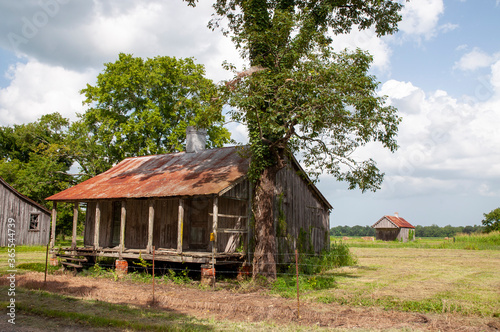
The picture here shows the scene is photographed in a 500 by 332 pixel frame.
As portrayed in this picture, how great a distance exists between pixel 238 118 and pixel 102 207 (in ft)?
35.4

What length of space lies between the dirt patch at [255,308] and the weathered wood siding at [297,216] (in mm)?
5082

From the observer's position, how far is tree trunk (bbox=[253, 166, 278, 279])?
14297mm

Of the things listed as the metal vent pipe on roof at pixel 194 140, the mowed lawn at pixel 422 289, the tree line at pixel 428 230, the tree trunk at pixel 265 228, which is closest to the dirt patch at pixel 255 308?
the mowed lawn at pixel 422 289

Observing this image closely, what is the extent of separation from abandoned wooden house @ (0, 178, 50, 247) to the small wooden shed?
14619mm

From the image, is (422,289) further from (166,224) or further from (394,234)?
(394,234)

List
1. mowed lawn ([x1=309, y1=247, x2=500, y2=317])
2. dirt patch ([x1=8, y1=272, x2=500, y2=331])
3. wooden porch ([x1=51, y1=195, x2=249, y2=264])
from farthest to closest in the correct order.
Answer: wooden porch ([x1=51, y1=195, x2=249, y2=264]), mowed lawn ([x1=309, y1=247, x2=500, y2=317]), dirt patch ([x1=8, y1=272, x2=500, y2=331])

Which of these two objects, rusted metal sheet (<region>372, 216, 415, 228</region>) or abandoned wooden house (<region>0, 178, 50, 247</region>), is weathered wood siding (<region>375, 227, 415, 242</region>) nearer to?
rusted metal sheet (<region>372, 216, 415, 228</region>)

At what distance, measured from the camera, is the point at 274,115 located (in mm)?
Answer: 13055

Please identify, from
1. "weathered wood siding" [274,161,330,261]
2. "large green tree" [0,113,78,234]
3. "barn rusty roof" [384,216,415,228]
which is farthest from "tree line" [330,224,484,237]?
"weathered wood siding" [274,161,330,261]

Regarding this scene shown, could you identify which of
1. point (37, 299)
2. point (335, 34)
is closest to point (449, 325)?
point (37, 299)

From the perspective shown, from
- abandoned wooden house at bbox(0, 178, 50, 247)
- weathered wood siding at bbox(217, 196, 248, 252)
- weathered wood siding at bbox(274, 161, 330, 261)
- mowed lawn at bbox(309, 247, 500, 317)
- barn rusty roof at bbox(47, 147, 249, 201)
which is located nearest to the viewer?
mowed lawn at bbox(309, 247, 500, 317)

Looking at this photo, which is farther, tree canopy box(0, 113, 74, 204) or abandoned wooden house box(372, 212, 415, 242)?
abandoned wooden house box(372, 212, 415, 242)

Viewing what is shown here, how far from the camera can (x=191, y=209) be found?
1755cm

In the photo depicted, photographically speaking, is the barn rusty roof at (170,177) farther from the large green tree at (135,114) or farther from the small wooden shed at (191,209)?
the large green tree at (135,114)
